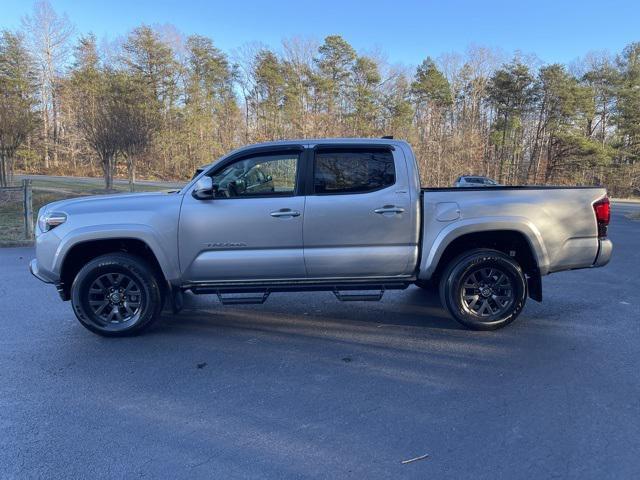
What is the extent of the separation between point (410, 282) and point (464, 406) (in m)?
1.72

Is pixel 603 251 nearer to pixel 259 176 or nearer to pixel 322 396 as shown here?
pixel 322 396

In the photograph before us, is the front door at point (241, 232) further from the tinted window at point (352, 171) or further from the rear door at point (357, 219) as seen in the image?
the tinted window at point (352, 171)

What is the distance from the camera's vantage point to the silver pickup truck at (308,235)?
444cm

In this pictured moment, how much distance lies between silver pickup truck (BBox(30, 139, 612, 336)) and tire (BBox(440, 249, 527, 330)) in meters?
0.01

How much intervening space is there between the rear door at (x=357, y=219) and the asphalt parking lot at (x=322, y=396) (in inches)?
29.6

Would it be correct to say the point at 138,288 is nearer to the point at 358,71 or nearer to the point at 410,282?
the point at 410,282

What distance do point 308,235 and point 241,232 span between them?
68 centimetres

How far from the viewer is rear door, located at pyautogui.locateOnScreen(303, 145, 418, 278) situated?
4.48m

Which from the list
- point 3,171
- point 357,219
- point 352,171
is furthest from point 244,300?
point 3,171

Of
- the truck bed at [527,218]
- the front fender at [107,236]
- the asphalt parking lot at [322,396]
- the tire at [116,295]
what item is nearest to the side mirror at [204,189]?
the front fender at [107,236]

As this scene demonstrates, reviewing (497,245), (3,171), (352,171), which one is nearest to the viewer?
(352,171)

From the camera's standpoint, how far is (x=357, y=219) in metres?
4.48

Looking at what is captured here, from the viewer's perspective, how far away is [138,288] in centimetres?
454

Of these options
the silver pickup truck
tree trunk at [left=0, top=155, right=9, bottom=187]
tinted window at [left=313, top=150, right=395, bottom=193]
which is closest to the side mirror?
the silver pickup truck
